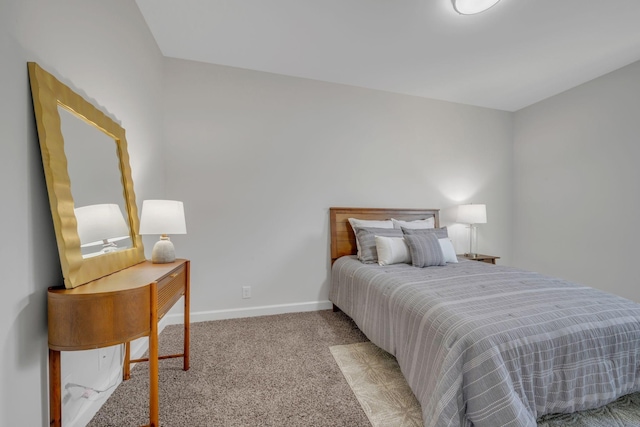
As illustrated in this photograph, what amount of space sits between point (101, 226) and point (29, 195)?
431 mm

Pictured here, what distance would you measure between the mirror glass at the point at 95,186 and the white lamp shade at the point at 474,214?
347 centimetres

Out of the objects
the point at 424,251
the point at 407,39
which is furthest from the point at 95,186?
the point at 407,39

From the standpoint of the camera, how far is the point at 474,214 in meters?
3.19

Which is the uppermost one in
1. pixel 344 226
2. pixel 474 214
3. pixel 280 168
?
pixel 280 168

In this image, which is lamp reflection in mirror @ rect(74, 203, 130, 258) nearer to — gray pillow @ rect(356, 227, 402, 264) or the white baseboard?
the white baseboard

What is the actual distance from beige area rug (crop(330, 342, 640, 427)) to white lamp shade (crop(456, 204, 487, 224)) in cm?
196

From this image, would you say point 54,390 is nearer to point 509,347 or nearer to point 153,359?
point 153,359

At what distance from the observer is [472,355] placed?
1.12 metres

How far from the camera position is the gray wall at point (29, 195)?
2.87ft

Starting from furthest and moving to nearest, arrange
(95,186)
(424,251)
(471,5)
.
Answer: (424,251), (471,5), (95,186)

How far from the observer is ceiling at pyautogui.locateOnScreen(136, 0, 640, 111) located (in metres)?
1.93

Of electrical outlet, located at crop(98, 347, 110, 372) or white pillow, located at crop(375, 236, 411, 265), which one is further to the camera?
white pillow, located at crop(375, 236, 411, 265)

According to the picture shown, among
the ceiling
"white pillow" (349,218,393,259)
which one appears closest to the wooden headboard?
"white pillow" (349,218,393,259)

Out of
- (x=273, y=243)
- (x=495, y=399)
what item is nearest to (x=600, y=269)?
(x=495, y=399)
